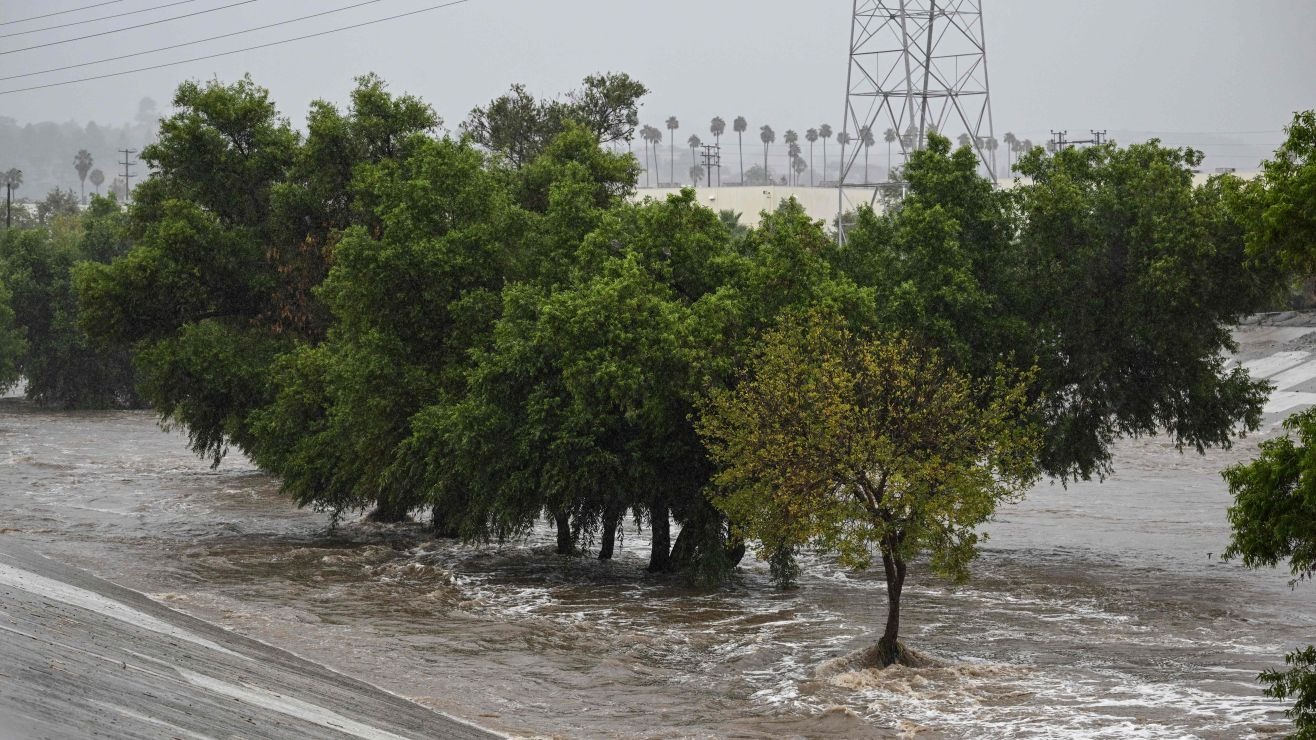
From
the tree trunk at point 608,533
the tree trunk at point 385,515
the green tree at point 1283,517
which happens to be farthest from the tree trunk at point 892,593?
the tree trunk at point 385,515

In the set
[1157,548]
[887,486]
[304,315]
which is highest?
[304,315]

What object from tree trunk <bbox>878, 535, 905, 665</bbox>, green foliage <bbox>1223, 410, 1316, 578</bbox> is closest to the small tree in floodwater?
tree trunk <bbox>878, 535, 905, 665</bbox>

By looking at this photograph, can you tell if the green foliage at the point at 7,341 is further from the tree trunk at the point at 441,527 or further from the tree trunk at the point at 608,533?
the tree trunk at the point at 608,533

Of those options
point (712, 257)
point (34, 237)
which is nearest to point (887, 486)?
point (712, 257)

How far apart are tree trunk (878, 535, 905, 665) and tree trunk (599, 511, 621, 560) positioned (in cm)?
1045

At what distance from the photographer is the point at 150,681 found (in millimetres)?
18203

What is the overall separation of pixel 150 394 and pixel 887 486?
27.8 m

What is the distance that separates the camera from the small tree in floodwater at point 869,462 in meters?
27.0

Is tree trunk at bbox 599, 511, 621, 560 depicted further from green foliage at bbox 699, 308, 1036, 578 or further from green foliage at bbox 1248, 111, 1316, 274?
green foliage at bbox 1248, 111, 1316, 274

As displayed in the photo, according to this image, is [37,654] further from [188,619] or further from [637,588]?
[637,588]

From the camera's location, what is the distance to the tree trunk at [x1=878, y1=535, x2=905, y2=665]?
1084 inches

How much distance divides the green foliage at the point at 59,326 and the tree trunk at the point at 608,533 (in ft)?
216

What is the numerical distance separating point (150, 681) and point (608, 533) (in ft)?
74.5

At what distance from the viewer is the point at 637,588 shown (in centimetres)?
3847
